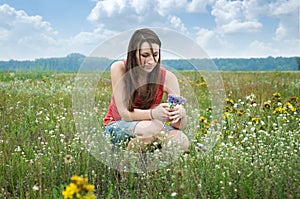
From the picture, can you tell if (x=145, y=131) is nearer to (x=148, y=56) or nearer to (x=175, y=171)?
(x=148, y=56)

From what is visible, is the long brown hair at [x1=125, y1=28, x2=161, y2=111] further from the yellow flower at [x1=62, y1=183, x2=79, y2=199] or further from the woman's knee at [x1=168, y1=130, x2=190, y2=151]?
the yellow flower at [x1=62, y1=183, x2=79, y2=199]

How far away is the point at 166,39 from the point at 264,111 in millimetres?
3041

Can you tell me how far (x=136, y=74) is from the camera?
418 cm

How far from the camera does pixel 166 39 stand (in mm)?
3771

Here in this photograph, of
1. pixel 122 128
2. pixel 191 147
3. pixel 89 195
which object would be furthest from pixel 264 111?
pixel 89 195

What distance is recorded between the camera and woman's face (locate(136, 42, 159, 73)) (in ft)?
12.7

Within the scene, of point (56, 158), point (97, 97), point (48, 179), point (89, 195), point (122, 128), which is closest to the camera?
point (89, 195)

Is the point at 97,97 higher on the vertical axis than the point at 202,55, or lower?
lower

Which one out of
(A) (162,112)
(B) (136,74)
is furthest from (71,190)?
(B) (136,74)

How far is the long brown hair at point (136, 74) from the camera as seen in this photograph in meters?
3.89

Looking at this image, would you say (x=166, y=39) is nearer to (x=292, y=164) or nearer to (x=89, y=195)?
(x=292, y=164)

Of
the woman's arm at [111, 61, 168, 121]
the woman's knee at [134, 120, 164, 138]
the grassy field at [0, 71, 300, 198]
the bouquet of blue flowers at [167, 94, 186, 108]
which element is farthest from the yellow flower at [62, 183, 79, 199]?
the woman's knee at [134, 120, 164, 138]

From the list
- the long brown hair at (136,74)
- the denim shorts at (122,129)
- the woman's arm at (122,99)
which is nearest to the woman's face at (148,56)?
the long brown hair at (136,74)

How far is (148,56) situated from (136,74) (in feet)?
1.08
